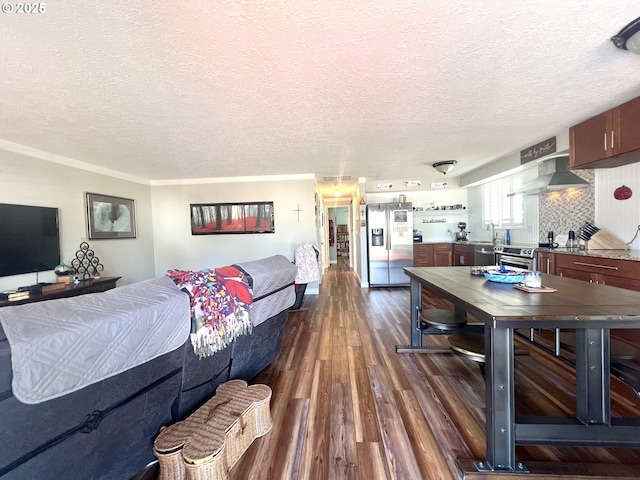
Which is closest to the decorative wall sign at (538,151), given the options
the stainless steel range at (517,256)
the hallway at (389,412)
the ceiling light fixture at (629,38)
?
the stainless steel range at (517,256)

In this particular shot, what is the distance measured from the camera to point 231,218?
539cm

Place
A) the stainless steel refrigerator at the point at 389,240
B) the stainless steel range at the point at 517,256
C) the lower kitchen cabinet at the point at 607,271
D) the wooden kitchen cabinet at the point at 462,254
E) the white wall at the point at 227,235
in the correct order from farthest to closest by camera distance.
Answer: the stainless steel refrigerator at the point at 389,240
the white wall at the point at 227,235
the wooden kitchen cabinet at the point at 462,254
the stainless steel range at the point at 517,256
the lower kitchen cabinet at the point at 607,271

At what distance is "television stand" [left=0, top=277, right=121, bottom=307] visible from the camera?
2719 millimetres

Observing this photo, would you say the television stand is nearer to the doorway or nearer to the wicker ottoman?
the wicker ottoman

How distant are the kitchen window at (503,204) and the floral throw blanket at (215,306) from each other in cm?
507

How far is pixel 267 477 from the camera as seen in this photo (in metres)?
1.29

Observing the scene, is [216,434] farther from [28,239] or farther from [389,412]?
[28,239]

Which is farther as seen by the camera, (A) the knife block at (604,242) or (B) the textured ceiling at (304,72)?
(A) the knife block at (604,242)

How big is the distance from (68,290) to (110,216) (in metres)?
1.82

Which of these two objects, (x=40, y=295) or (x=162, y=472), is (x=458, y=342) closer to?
(x=162, y=472)

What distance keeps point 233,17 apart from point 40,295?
3.42 metres

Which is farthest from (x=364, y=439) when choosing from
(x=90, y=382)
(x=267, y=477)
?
(x=90, y=382)

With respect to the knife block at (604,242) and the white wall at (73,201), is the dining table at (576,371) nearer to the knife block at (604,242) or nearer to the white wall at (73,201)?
the knife block at (604,242)

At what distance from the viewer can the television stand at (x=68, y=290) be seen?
2.72 metres
